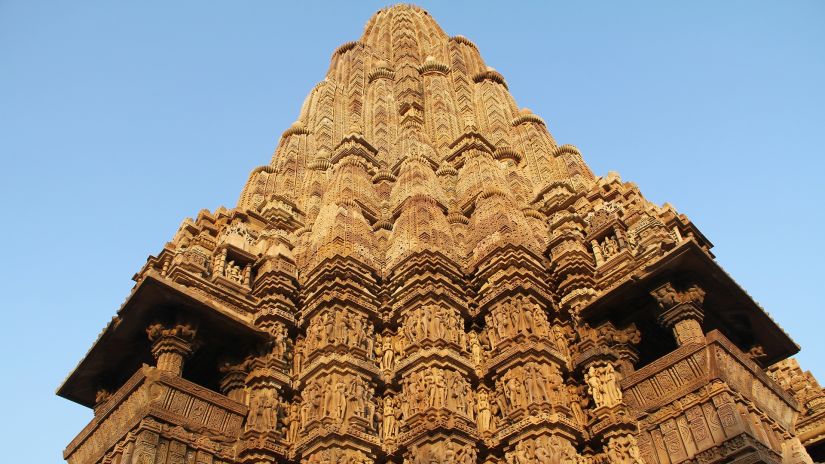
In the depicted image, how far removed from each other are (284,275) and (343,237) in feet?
5.72

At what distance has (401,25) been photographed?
37.3 metres

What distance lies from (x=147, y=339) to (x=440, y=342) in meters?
6.40

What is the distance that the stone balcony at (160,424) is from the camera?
12.4 m

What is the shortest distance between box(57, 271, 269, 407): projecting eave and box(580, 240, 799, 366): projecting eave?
25.8 ft

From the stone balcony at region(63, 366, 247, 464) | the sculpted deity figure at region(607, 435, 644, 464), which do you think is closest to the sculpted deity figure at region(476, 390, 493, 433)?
the sculpted deity figure at region(607, 435, 644, 464)

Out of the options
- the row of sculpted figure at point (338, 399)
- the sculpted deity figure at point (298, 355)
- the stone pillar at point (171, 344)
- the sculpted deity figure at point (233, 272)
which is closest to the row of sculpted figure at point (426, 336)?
the row of sculpted figure at point (338, 399)

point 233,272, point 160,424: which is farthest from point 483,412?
point 233,272

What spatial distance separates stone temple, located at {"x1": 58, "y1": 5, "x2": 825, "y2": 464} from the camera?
517 inches

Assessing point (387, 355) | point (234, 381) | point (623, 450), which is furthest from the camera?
point (387, 355)

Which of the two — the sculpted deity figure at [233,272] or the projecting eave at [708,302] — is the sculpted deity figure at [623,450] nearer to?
the projecting eave at [708,302]

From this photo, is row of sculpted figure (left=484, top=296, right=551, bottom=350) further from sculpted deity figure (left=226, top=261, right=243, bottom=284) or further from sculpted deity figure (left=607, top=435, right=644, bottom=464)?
sculpted deity figure (left=226, top=261, right=243, bottom=284)

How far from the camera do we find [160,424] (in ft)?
41.4

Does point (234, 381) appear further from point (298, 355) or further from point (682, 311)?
point (682, 311)

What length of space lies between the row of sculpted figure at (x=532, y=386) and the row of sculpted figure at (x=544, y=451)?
83cm
